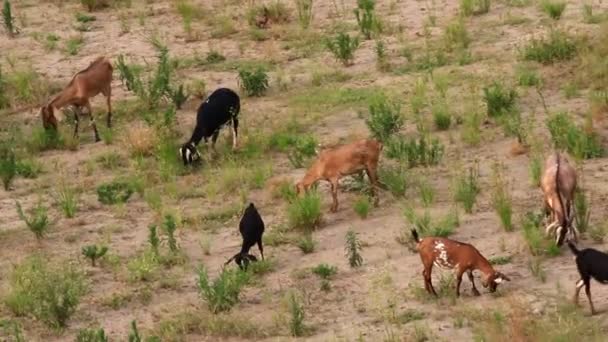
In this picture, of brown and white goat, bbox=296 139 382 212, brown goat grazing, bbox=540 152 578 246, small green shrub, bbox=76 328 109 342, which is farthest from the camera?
brown and white goat, bbox=296 139 382 212

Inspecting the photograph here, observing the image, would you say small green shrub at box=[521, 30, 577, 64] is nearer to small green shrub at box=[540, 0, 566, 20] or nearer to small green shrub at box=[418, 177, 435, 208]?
small green shrub at box=[540, 0, 566, 20]

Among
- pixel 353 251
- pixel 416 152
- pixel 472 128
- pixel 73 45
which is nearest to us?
pixel 353 251

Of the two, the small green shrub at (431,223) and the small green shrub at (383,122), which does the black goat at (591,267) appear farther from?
the small green shrub at (383,122)

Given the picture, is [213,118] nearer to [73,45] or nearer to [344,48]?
[344,48]

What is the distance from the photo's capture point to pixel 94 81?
18.5m

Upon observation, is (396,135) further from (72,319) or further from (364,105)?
(72,319)

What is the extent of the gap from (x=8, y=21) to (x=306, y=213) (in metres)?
8.35

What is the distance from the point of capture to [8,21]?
21656mm

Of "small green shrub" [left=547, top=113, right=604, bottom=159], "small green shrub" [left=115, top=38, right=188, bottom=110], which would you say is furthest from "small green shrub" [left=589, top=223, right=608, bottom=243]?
"small green shrub" [left=115, top=38, right=188, bottom=110]

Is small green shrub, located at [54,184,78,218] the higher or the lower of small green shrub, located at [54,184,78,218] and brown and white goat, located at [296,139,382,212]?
the lower

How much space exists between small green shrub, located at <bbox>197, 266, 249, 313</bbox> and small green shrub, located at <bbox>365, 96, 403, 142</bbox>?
4.01 metres

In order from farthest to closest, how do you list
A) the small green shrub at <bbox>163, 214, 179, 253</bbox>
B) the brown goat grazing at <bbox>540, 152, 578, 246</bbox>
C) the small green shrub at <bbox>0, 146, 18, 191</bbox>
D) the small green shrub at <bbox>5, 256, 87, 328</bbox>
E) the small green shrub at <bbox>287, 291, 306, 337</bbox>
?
the small green shrub at <bbox>0, 146, 18, 191</bbox>
the small green shrub at <bbox>163, 214, 179, 253</bbox>
the brown goat grazing at <bbox>540, 152, 578, 246</bbox>
the small green shrub at <bbox>5, 256, 87, 328</bbox>
the small green shrub at <bbox>287, 291, 306, 337</bbox>

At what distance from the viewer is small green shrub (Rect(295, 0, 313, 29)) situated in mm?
21562

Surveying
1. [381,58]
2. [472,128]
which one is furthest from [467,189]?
[381,58]
